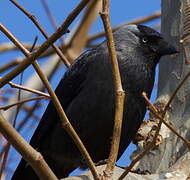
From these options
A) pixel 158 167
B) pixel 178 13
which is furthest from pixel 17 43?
pixel 178 13

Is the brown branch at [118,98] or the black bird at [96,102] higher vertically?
the brown branch at [118,98]

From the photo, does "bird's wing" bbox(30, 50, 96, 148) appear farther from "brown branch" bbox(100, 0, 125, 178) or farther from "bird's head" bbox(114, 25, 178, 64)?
"brown branch" bbox(100, 0, 125, 178)

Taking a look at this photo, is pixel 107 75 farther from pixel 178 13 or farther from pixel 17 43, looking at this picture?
pixel 17 43

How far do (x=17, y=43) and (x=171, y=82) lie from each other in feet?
5.33

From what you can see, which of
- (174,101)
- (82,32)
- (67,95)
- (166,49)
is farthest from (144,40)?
(82,32)

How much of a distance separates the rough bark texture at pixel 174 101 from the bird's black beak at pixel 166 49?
1.5 inches

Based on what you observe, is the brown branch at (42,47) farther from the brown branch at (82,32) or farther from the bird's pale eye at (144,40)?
the brown branch at (82,32)

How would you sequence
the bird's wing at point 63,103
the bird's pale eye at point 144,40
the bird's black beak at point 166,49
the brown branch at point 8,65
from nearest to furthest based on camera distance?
1. the bird's black beak at point 166,49
2. the bird's wing at point 63,103
3. the bird's pale eye at point 144,40
4. the brown branch at point 8,65

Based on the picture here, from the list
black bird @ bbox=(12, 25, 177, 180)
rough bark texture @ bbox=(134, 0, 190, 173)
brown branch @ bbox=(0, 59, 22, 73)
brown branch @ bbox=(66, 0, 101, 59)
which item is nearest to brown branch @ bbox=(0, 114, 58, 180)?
rough bark texture @ bbox=(134, 0, 190, 173)

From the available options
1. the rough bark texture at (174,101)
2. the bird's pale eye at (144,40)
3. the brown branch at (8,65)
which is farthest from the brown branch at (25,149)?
the brown branch at (8,65)

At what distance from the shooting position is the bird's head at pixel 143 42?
13.5 feet

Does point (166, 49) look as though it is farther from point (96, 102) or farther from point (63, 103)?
point (63, 103)

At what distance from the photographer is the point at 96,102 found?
12.3ft

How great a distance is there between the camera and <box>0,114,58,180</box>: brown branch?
198 centimetres
